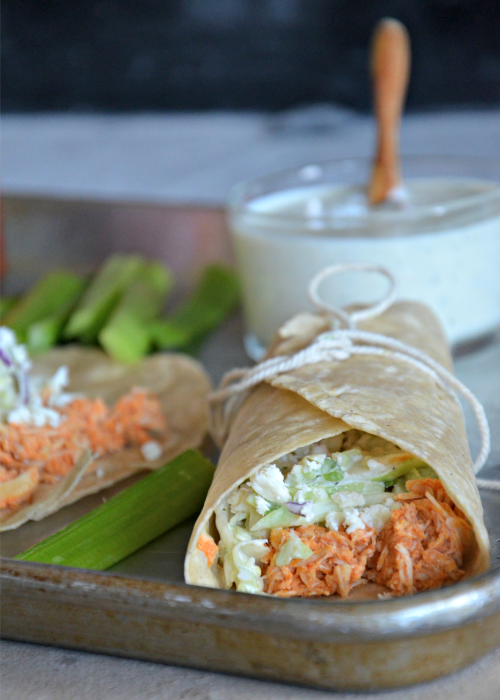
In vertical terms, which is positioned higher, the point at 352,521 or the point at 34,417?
the point at 352,521

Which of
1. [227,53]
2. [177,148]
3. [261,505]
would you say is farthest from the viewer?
[177,148]

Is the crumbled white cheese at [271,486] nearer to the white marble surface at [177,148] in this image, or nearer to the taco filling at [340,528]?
the taco filling at [340,528]

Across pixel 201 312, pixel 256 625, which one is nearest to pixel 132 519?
pixel 256 625

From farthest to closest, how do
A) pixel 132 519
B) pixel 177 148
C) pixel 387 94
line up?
pixel 177 148 < pixel 387 94 < pixel 132 519

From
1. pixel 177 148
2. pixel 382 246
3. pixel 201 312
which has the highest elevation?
pixel 382 246

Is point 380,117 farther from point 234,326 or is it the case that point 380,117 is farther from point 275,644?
point 275,644

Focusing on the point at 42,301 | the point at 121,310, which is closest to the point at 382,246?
the point at 121,310

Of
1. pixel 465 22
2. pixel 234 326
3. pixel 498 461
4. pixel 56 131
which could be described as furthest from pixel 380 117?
pixel 56 131

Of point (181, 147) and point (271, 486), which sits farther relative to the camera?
point (181, 147)

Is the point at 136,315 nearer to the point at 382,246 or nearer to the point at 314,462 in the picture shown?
the point at 382,246
